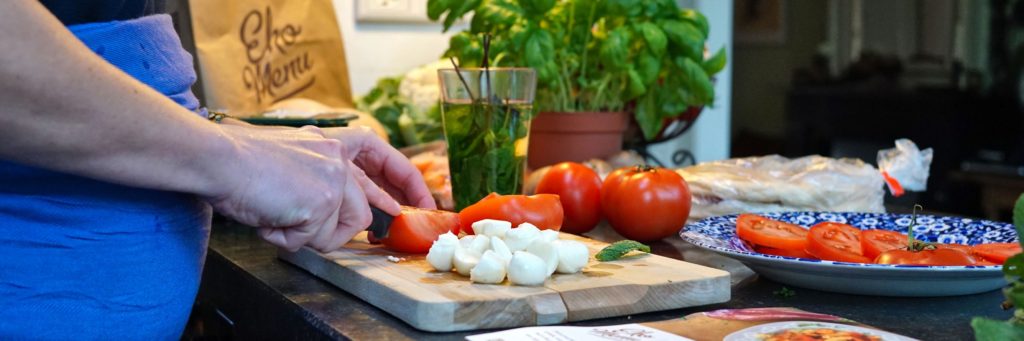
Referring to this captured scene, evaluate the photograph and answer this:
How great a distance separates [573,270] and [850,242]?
1.01 ft

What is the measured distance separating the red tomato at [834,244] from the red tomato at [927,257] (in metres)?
0.07

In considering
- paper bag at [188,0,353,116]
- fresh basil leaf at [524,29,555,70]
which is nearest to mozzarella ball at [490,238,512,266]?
fresh basil leaf at [524,29,555,70]

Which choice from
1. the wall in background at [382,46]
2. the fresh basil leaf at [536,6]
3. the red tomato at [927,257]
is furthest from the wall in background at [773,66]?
the red tomato at [927,257]

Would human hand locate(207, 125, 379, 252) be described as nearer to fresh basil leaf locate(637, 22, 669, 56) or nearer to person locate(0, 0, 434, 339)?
person locate(0, 0, 434, 339)

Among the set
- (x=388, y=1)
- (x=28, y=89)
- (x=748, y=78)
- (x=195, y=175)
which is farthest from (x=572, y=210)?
(x=748, y=78)

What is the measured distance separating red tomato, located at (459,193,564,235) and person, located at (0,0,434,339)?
8.5 inches

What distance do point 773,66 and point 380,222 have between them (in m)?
3.06

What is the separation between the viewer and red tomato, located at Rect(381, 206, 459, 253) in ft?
3.30

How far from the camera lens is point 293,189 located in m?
0.83

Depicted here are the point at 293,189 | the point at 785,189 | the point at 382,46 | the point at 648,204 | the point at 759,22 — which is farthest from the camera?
the point at 759,22

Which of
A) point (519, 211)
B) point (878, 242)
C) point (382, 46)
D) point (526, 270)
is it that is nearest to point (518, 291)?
point (526, 270)

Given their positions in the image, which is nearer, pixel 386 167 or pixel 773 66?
pixel 386 167

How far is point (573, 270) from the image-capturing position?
0.91 meters

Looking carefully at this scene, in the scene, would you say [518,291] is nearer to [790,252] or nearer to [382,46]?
[790,252]
